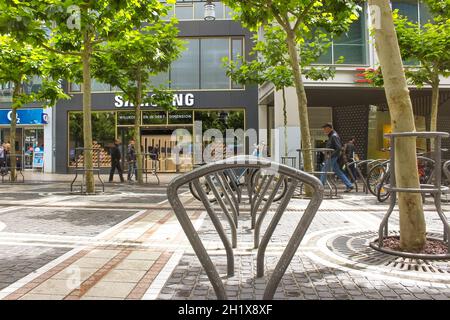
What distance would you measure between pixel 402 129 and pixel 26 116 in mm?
25008

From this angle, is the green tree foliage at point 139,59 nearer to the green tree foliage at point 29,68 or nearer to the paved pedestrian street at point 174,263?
the green tree foliage at point 29,68

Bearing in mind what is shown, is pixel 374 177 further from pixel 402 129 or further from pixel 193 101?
pixel 193 101

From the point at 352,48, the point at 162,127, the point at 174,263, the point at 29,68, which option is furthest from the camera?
the point at 162,127

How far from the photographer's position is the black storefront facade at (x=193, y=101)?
23219 mm

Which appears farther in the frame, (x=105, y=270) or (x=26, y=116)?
(x=26, y=116)

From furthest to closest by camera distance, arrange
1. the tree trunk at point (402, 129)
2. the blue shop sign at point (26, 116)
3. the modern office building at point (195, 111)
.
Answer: the blue shop sign at point (26, 116), the modern office building at point (195, 111), the tree trunk at point (402, 129)

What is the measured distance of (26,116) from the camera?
82.0 feet

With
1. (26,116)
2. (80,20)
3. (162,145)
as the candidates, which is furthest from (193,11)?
(80,20)

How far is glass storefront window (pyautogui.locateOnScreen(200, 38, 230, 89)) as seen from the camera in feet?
76.7

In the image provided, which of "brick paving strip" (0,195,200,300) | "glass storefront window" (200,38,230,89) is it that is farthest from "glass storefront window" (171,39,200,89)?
"brick paving strip" (0,195,200,300)

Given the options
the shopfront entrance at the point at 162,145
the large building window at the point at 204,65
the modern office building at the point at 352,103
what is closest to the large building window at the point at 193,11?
the large building window at the point at 204,65

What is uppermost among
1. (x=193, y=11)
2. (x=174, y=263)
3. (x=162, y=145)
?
(x=193, y=11)

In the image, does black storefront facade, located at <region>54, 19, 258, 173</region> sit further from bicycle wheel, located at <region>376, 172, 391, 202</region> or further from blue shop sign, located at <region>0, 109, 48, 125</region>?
bicycle wheel, located at <region>376, 172, 391, 202</region>

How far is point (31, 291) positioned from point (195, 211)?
4478mm
